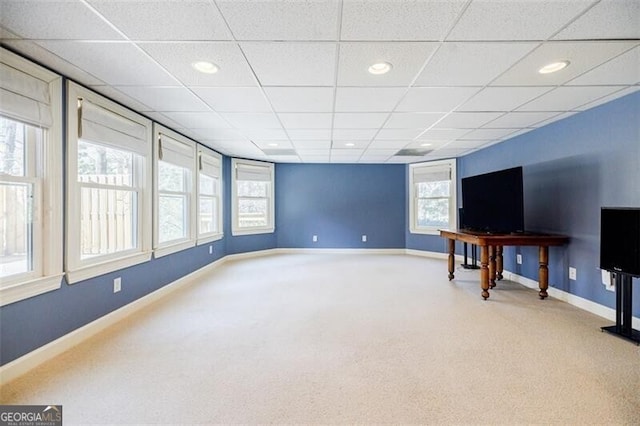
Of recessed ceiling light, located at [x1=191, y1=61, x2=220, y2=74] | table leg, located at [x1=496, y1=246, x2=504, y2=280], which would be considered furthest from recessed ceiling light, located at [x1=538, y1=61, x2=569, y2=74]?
table leg, located at [x1=496, y1=246, x2=504, y2=280]

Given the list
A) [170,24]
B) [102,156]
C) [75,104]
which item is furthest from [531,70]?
[102,156]

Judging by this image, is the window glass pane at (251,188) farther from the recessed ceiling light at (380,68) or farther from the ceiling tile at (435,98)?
the recessed ceiling light at (380,68)

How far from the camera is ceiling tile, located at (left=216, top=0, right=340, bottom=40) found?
4.94 ft

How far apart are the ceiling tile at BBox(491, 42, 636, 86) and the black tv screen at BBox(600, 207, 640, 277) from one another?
1213mm

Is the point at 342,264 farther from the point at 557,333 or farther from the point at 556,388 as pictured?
→ the point at 556,388

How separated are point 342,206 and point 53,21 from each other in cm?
567

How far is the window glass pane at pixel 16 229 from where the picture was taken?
6.49 ft

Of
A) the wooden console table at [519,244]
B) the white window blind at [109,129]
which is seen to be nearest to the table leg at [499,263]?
the wooden console table at [519,244]

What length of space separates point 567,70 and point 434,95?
958mm

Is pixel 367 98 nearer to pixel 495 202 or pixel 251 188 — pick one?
pixel 495 202

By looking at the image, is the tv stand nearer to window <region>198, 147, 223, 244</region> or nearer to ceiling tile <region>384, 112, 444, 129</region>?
ceiling tile <region>384, 112, 444, 129</region>

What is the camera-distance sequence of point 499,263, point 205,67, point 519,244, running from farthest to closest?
point 499,263 → point 519,244 → point 205,67

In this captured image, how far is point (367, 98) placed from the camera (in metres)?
2.74

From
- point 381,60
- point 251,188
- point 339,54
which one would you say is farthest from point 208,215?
point 381,60
